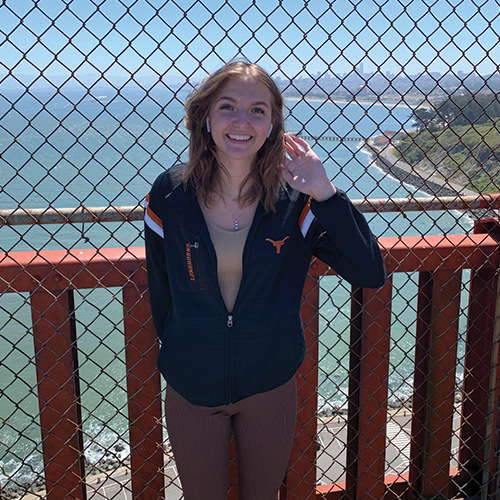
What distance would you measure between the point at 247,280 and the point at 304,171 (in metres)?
0.49

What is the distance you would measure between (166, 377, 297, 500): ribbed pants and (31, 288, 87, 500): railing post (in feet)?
2.07

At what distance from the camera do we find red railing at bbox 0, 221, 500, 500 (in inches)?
95.1

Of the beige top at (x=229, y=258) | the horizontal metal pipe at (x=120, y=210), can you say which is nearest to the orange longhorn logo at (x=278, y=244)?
the beige top at (x=229, y=258)

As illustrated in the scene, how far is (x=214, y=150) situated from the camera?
2.14 meters

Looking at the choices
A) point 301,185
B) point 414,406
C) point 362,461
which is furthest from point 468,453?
point 301,185

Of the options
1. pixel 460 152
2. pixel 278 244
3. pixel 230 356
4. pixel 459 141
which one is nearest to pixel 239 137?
pixel 278 244

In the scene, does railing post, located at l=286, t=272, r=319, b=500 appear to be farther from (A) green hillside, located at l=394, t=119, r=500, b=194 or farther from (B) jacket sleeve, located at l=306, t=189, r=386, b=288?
(A) green hillside, located at l=394, t=119, r=500, b=194

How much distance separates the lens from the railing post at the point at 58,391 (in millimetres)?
2410

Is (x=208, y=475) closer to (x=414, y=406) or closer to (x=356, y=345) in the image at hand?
(x=356, y=345)

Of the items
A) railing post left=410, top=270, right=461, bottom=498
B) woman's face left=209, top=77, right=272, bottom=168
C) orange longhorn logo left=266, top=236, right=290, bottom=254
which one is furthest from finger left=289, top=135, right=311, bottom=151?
railing post left=410, top=270, right=461, bottom=498

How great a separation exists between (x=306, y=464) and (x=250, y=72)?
6.80 feet

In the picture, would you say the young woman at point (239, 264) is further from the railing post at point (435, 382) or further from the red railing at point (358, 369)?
the railing post at point (435, 382)

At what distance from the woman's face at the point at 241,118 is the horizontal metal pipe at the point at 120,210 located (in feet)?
2.03

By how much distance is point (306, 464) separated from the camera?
2.76 m
